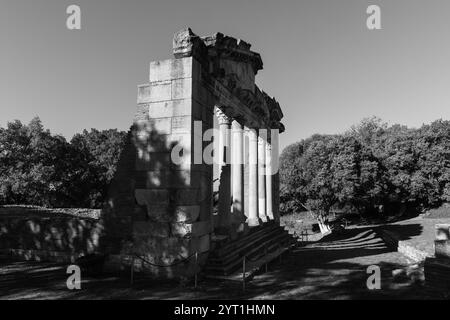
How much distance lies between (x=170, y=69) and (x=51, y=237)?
6802mm

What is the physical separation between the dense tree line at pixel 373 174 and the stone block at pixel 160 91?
20.9 m

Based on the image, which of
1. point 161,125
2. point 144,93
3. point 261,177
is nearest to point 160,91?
point 144,93

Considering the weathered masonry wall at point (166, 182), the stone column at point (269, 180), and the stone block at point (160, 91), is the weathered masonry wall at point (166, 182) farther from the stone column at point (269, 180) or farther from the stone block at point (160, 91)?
the stone column at point (269, 180)

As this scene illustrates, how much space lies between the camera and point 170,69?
9789mm

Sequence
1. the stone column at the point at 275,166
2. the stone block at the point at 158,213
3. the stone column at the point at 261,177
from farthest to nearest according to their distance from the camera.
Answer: the stone column at the point at 275,166
the stone column at the point at 261,177
the stone block at the point at 158,213

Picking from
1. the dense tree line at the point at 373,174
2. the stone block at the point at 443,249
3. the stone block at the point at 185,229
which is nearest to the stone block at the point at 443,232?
the stone block at the point at 443,249

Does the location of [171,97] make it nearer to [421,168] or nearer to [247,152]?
[247,152]

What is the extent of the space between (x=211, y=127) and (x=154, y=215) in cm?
322

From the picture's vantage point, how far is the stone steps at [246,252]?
A: 9.58 metres

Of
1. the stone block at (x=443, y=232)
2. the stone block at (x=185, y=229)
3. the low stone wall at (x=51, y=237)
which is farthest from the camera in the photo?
the low stone wall at (x=51, y=237)

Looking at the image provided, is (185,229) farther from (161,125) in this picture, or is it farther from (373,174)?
(373,174)

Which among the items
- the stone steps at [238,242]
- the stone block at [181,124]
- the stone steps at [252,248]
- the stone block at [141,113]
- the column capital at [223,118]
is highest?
the column capital at [223,118]

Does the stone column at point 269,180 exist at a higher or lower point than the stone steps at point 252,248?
higher
